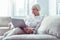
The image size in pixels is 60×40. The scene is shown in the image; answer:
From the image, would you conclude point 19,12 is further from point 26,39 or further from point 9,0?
point 26,39

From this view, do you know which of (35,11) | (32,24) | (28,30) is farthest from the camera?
(35,11)

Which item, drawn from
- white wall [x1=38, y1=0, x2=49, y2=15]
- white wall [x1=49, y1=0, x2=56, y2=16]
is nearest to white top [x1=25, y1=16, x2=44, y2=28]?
white wall [x1=38, y1=0, x2=49, y2=15]

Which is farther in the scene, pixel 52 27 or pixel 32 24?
pixel 32 24

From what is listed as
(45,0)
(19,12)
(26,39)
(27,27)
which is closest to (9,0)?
(19,12)

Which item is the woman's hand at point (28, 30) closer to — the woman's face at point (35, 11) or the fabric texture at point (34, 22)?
the fabric texture at point (34, 22)

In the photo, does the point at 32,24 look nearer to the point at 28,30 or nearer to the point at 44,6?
the point at 28,30

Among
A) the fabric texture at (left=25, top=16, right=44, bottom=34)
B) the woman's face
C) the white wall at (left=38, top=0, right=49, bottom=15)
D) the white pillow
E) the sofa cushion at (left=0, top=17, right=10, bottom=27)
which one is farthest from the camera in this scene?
the white wall at (left=38, top=0, right=49, bottom=15)

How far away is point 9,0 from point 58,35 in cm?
223

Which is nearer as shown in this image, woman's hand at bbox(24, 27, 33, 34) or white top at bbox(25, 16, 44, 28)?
woman's hand at bbox(24, 27, 33, 34)

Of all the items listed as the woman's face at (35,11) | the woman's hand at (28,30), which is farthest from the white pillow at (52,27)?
the woman's face at (35,11)

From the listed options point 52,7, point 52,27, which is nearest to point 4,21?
point 52,7

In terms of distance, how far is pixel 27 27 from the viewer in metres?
2.62

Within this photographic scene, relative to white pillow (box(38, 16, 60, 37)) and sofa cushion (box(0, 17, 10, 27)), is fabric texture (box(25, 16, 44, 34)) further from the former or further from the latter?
sofa cushion (box(0, 17, 10, 27))

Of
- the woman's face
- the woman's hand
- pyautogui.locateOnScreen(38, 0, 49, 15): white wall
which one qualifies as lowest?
the woman's hand
